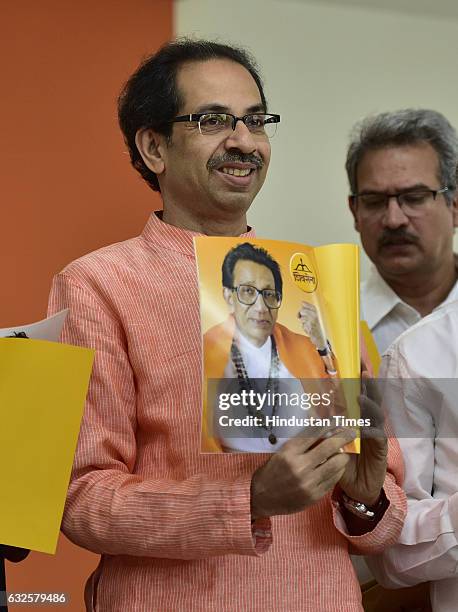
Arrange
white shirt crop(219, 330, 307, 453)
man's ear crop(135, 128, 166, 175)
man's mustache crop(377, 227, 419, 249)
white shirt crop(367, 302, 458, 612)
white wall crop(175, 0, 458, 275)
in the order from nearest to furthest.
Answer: white shirt crop(219, 330, 307, 453) < white shirt crop(367, 302, 458, 612) < man's ear crop(135, 128, 166, 175) < man's mustache crop(377, 227, 419, 249) < white wall crop(175, 0, 458, 275)

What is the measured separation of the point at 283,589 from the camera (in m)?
1.18

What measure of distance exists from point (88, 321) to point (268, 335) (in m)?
0.27

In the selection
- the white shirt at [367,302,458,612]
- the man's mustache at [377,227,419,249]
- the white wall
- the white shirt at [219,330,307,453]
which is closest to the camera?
the white shirt at [219,330,307,453]

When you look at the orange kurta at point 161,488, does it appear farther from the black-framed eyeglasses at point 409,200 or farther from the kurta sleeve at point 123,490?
the black-framed eyeglasses at point 409,200

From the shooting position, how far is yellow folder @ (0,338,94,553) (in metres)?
1.09

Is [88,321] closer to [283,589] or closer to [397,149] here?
[283,589]

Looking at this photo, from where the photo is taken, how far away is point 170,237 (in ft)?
4.38

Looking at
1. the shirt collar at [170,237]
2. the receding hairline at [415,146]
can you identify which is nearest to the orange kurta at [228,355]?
the shirt collar at [170,237]

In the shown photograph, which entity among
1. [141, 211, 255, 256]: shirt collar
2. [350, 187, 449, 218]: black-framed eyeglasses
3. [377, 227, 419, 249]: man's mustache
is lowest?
[141, 211, 255, 256]: shirt collar

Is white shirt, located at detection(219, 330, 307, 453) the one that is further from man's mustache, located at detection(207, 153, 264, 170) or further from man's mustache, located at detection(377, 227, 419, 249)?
man's mustache, located at detection(377, 227, 419, 249)

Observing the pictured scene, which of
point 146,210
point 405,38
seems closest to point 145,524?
point 146,210

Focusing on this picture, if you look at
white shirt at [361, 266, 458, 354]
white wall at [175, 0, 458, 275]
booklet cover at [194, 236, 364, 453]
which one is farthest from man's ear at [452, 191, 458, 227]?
booklet cover at [194, 236, 364, 453]

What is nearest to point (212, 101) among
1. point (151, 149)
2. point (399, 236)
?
point (151, 149)

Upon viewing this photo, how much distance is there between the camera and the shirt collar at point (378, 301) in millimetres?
2047
